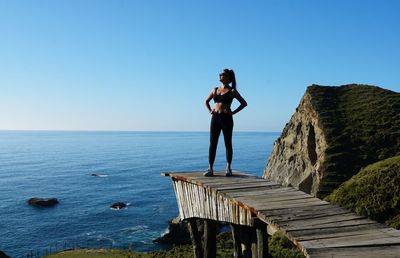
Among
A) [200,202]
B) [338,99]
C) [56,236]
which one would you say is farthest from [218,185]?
[338,99]

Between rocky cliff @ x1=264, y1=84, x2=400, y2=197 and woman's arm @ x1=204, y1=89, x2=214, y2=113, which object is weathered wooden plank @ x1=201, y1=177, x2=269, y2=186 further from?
rocky cliff @ x1=264, y1=84, x2=400, y2=197

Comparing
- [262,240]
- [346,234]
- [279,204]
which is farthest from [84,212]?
[346,234]

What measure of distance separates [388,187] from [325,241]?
76.2 ft

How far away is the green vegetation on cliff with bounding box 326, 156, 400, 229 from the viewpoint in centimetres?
2452

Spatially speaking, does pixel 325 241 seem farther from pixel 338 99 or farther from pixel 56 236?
pixel 338 99

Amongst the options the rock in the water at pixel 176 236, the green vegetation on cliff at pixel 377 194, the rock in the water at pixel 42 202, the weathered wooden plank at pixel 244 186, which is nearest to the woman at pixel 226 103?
the weathered wooden plank at pixel 244 186

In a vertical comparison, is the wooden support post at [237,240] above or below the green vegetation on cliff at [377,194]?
above

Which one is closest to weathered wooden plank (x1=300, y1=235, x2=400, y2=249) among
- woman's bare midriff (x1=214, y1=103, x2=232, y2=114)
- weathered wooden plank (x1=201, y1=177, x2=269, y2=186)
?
weathered wooden plank (x1=201, y1=177, x2=269, y2=186)

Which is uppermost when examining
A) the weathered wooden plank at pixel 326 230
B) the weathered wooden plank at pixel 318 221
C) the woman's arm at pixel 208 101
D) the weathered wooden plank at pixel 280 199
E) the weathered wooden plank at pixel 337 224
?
the woman's arm at pixel 208 101

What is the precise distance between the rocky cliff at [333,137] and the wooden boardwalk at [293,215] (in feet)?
86.7

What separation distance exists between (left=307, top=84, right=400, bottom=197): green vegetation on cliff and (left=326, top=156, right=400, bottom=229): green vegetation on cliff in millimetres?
5875

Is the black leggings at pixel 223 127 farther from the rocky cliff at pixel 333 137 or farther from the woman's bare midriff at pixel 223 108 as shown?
the rocky cliff at pixel 333 137

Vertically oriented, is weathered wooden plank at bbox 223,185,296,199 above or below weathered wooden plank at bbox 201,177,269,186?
below

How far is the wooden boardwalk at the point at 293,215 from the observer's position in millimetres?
5785
